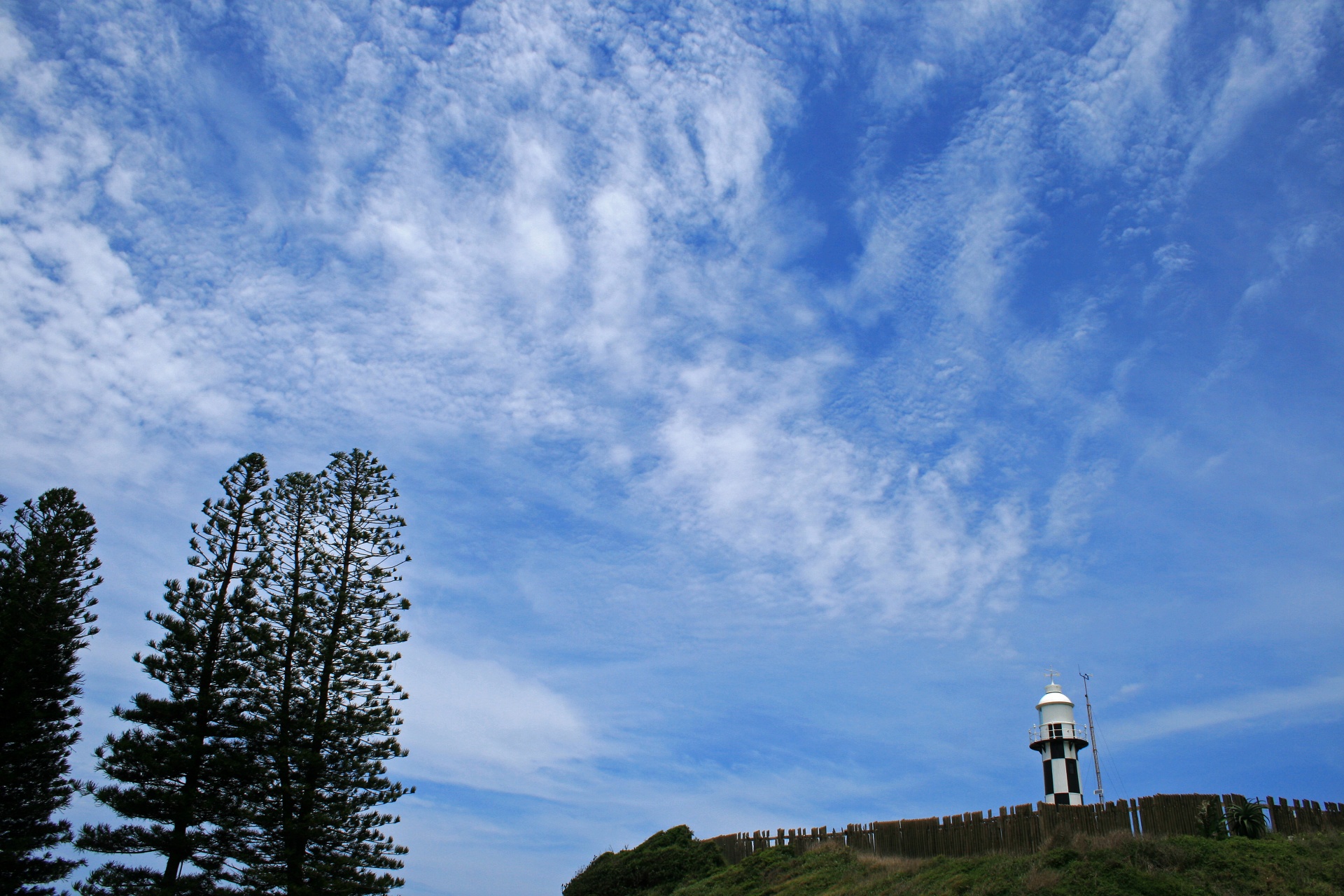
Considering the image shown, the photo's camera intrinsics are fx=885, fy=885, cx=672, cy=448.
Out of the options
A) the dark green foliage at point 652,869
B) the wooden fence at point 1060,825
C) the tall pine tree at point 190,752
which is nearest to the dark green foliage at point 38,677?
the tall pine tree at point 190,752

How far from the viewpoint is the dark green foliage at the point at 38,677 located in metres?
19.8

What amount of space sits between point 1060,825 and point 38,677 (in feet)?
73.4

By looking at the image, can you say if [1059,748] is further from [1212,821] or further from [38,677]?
[38,677]

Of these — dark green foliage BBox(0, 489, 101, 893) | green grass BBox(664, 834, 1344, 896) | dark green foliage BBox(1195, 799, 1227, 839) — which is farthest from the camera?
dark green foliage BBox(0, 489, 101, 893)

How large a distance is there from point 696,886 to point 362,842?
8.20 m

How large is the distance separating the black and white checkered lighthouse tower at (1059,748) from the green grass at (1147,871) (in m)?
5.01

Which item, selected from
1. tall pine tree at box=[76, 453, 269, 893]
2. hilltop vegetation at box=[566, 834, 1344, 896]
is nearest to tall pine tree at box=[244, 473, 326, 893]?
tall pine tree at box=[76, 453, 269, 893]

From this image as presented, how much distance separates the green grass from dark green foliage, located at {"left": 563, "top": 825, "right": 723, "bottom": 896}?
835 centimetres

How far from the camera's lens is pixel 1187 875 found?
12.9 meters

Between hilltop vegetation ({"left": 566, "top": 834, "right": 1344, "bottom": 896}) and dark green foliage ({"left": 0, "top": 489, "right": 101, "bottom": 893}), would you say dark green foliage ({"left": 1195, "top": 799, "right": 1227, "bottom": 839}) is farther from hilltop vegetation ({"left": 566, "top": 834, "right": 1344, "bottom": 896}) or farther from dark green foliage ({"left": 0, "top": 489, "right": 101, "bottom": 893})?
dark green foliage ({"left": 0, "top": 489, "right": 101, "bottom": 893})

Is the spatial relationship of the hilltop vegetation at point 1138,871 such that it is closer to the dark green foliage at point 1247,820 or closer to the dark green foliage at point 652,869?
the dark green foliage at point 1247,820

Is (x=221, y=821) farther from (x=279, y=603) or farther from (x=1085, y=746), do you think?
(x=1085, y=746)

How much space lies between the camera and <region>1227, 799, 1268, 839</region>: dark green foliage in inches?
Result: 552

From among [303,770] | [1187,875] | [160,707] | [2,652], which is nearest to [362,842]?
[303,770]
